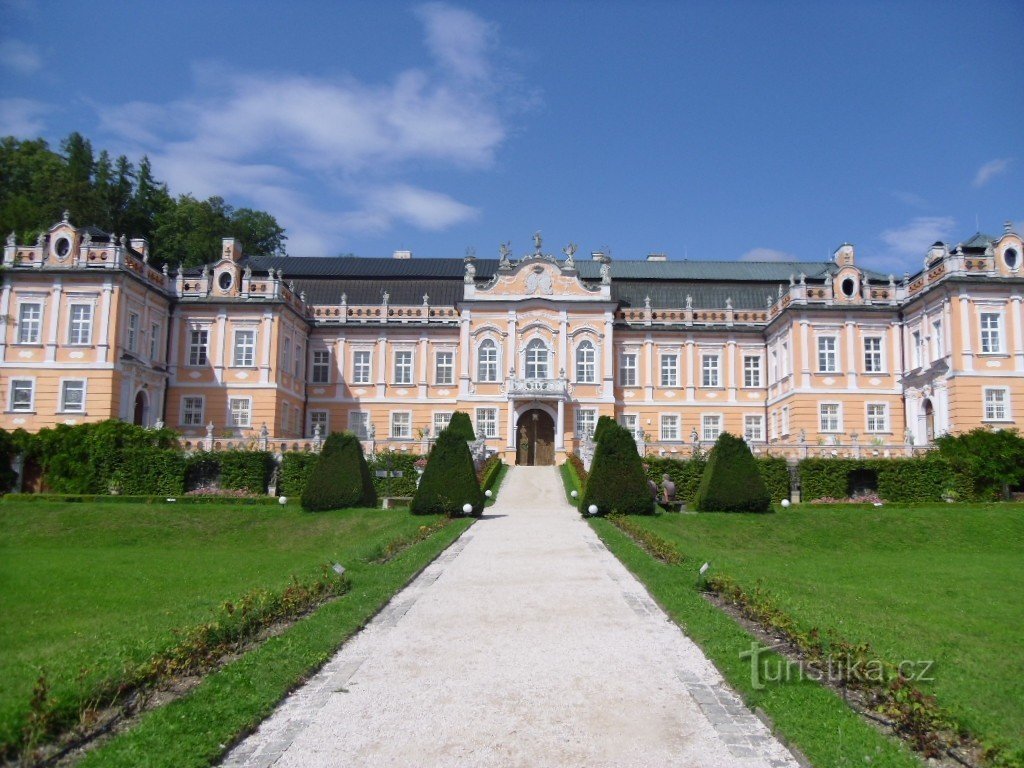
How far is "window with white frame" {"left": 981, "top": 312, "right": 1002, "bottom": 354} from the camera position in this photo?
3494 cm

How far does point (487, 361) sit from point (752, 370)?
1491 cm

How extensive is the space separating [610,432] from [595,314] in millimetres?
20294

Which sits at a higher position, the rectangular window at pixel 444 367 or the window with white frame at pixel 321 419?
the rectangular window at pixel 444 367

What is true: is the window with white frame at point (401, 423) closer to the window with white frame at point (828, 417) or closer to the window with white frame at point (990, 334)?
the window with white frame at point (828, 417)

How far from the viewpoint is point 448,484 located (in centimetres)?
2467

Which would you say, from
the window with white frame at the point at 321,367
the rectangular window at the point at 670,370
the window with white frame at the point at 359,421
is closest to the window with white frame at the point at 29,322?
the window with white frame at the point at 321,367

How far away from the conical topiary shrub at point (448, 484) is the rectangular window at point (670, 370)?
944 inches

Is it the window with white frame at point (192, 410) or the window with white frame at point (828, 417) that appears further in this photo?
the window with white frame at point (192, 410)

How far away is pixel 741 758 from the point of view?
654cm

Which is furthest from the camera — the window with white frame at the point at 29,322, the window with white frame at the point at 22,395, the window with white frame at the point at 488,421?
the window with white frame at the point at 488,421

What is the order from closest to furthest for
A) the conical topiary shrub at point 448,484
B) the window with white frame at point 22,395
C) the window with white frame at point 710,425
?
the conical topiary shrub at point 448,484 < the window with white frame at point 22,395 < the window with white frame at point 710,425

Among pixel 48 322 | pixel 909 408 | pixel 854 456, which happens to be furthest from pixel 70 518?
pixel 909 408

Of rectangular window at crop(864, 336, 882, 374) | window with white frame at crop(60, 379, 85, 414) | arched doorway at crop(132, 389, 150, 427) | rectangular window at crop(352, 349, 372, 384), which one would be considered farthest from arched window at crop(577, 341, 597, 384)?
window with white frame at crop(60, 379, 85, 414)

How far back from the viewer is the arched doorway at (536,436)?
4391 cm
